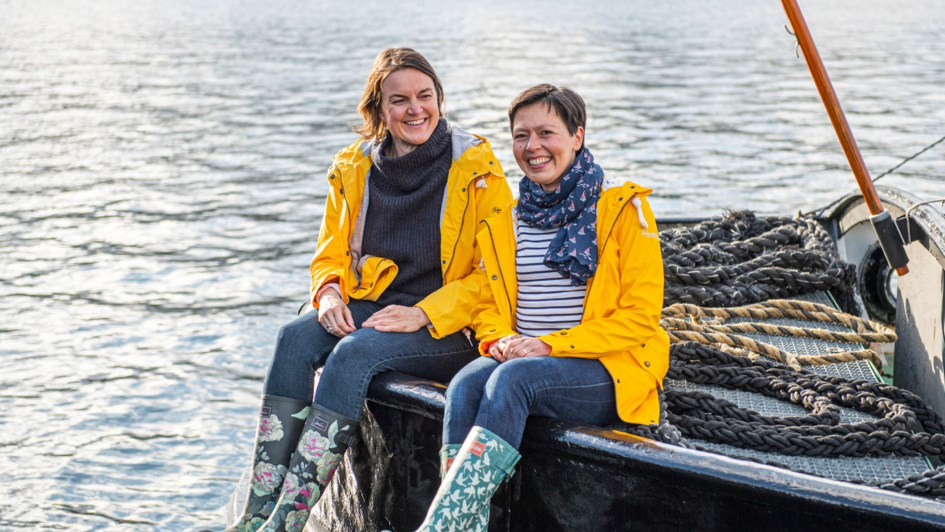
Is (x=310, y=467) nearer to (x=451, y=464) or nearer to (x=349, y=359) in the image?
(x=349, y=359)

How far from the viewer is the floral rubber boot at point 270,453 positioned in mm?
2729

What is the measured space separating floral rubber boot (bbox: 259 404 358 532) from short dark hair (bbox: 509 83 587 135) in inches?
41.0

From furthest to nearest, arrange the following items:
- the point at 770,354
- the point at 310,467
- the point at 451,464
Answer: the point at 770,354
the point at 310,467
the point at 451,464

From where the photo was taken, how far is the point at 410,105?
3.04 metres

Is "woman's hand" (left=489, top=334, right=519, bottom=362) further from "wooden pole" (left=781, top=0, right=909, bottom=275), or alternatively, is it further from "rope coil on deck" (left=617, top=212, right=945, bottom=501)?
"wooden pole" (left=781, top=0, right=909, bottom=275)

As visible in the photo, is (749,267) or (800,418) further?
(749,267)

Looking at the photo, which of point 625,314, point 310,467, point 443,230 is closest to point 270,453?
point 310,467

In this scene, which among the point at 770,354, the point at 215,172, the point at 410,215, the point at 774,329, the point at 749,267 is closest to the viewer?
the point at 410,215

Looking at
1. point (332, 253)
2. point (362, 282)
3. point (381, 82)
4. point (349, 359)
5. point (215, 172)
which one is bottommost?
point (349, 359)

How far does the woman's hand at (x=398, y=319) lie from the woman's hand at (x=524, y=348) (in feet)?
1.37

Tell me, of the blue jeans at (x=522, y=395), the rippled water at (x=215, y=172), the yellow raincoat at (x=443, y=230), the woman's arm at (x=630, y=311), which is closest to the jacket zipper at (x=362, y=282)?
the yellow raincoat at (x=443, y=230)

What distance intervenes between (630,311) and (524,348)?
32 centimetres

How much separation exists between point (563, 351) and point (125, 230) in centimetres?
666

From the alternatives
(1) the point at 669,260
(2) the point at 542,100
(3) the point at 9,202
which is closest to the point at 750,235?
(1) the point at 669,260
